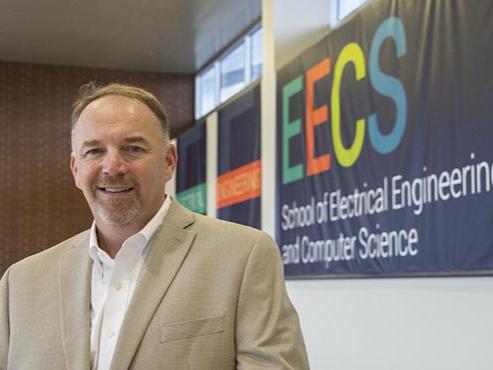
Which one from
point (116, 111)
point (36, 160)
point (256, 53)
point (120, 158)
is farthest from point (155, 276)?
point (36, 160)

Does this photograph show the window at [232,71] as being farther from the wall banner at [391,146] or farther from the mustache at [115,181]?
the mustache at [115,181]

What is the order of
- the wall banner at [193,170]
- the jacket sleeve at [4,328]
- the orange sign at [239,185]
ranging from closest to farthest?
the jacket sleeve at [4,328] → the orange sign at [239,185] → the wall banner at [193,170]

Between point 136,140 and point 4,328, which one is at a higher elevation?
point 136,140

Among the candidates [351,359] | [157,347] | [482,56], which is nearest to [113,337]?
[157,347]

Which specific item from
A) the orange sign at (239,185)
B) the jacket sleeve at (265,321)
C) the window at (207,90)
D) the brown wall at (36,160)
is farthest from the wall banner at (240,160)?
the jacket sleeve at (265,321)

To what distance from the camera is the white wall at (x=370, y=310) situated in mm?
3951

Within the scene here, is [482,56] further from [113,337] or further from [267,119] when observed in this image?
[267,119]

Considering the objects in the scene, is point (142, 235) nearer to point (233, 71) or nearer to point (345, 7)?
point (345, 7)

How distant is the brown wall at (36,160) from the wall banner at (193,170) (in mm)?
2218

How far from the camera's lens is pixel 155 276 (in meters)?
1.78

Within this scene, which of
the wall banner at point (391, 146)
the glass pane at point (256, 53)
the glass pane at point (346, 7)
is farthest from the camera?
the glass pane at point (256, 53)

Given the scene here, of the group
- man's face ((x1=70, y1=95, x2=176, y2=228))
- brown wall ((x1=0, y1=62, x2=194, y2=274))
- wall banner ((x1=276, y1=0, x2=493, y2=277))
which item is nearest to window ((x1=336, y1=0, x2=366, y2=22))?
wall banner ((x1=276, y1=0, x2=493, y2=277))

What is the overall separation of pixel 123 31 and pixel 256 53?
1708 millimetres

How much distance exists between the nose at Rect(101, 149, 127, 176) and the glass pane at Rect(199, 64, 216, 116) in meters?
9.32
